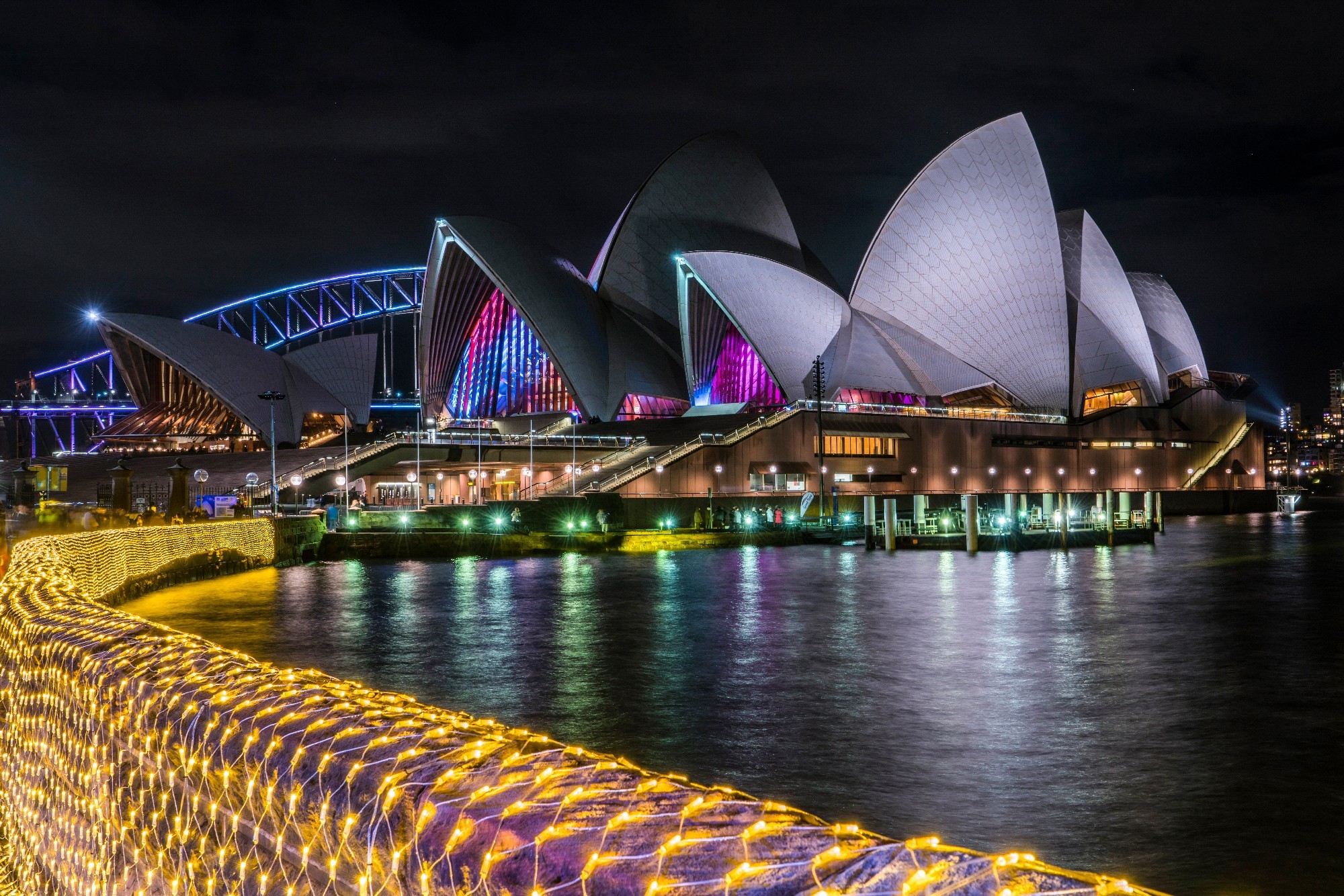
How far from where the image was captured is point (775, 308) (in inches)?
2559

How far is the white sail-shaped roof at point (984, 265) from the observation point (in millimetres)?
65000

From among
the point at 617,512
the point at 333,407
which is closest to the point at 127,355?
the point at 333,407

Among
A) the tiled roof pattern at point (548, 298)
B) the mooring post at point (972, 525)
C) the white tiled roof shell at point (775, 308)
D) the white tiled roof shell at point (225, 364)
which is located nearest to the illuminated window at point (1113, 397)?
the white tiled roof shell at point (775, 308)

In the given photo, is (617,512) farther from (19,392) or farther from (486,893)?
(19,392)

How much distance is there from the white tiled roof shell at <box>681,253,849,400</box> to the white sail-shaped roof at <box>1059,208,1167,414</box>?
17222 mm

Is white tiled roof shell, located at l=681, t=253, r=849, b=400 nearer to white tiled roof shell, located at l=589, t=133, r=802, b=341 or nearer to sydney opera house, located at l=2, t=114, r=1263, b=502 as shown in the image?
sydney opera house, located at l=2, t=114, r=1263, b=502

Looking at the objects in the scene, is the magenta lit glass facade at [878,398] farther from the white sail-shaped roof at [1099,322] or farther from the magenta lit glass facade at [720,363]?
the white sail-shaped roof at [1099,322]

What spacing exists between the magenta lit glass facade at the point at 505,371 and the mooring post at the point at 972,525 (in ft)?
113

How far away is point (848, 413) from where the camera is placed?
58.1 m

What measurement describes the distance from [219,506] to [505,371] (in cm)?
3161

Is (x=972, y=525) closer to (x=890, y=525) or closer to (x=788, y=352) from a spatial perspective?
(x=890, y=525)

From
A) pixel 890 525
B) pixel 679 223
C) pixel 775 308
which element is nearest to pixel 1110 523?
pixel 890 525

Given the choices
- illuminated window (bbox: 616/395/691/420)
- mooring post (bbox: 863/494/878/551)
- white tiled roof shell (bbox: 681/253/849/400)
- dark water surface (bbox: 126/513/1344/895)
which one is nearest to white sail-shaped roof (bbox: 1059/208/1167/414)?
white tiled roof shell (bbox: 681/253/849/400)

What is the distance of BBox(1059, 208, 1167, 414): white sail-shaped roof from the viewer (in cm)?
7075
